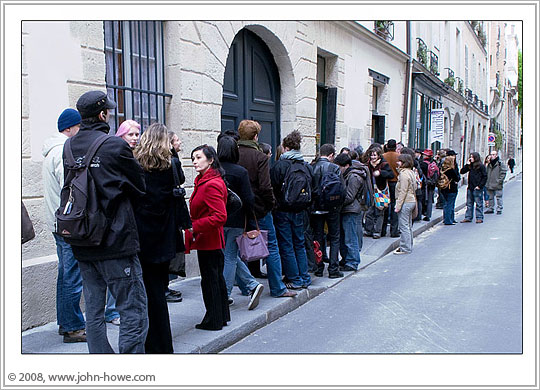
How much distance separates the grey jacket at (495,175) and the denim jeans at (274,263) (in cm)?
962

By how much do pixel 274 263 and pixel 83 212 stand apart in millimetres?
2810

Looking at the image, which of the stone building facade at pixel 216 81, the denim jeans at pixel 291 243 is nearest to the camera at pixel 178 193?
the stone building facade at pixel 216 81

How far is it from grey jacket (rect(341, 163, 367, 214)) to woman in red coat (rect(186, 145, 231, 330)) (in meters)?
2.96

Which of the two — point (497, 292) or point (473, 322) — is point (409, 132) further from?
point (473, 322)

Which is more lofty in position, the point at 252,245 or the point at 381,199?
the point at 381,199

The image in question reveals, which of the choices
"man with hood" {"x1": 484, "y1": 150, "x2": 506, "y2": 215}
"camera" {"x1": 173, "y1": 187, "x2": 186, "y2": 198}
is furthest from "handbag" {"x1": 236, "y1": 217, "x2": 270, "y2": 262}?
"man with hood" {"x1": 484, "y1": 150, "x2": 506, "y2": 215}

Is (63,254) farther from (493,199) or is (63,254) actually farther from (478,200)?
(493,199)

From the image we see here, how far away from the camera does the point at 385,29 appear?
13555 mm

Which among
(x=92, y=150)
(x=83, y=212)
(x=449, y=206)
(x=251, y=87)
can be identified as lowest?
(x=449, y=206)

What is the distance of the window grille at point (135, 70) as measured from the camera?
577cm

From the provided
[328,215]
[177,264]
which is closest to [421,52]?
[328,215]

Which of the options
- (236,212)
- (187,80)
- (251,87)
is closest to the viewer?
(236,212)

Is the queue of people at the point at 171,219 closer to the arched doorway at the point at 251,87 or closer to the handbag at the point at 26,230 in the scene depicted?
the handbag at the point at 26,230

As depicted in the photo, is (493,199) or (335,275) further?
(493,199)
